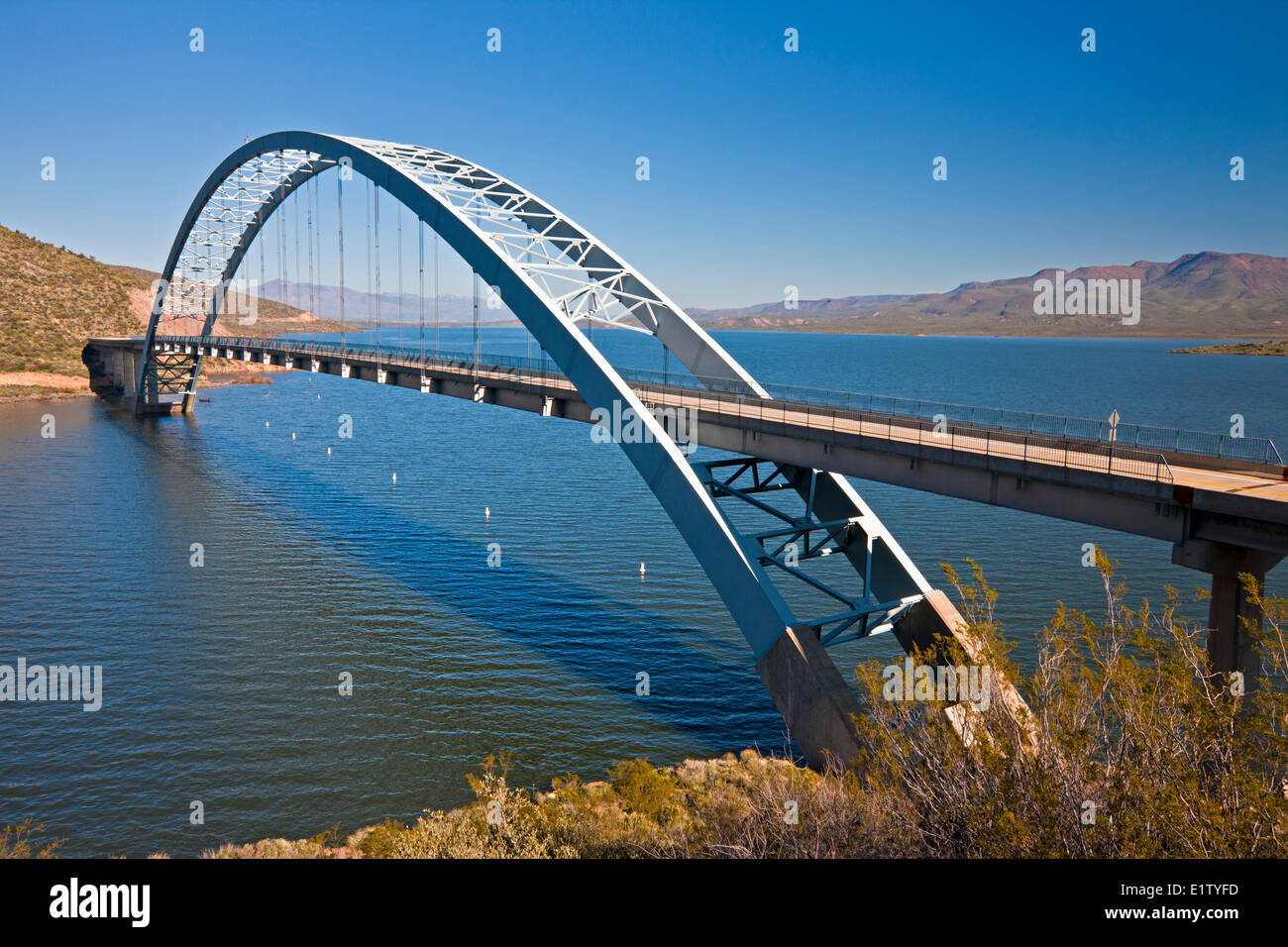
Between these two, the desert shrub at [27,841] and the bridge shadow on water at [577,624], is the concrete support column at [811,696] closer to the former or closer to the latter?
the bridge shadow on water at [577,624]

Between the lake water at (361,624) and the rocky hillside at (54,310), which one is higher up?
the rocky hillside at (54,310)

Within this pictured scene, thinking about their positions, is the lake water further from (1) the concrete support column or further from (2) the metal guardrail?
(2) the metal guardrail

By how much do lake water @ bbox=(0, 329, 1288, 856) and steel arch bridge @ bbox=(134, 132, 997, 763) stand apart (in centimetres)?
237

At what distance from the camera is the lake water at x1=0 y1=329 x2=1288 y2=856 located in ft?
64.8

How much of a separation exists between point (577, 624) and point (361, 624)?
276 inches

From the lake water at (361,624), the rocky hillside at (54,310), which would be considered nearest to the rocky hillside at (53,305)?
the rocky hillside at (54,310)

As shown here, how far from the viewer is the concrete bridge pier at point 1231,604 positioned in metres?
16.9

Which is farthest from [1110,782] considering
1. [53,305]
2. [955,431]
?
[53,305]

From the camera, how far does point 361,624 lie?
2845 cm

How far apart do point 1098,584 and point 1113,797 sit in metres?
23.4

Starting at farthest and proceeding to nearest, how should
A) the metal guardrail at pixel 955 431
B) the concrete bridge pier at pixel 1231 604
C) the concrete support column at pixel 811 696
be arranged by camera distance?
the concrete support column at pixel 811 696, the metal guardrail at pixel 955 431, the concrete bridge pier at pixel 1231 604

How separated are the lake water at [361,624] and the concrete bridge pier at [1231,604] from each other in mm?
8870

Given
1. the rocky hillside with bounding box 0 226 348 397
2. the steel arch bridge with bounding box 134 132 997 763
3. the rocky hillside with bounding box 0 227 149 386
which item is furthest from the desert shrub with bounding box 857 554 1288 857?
the rocky hillside with bounding box 0 227 149 386

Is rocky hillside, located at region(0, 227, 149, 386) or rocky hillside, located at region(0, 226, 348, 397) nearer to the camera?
rocky hillside, located at region(0, 226, 348, 397)
